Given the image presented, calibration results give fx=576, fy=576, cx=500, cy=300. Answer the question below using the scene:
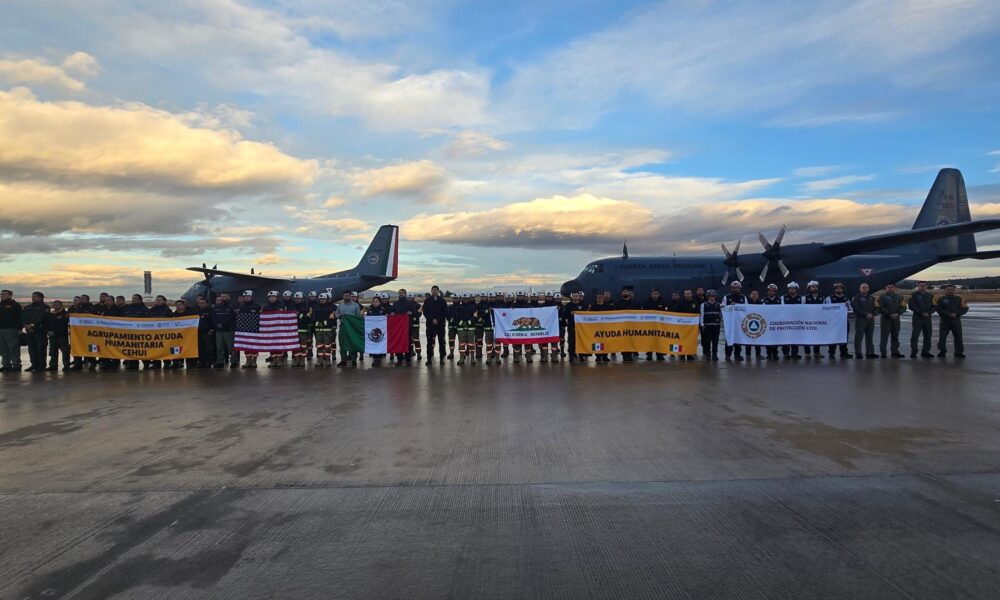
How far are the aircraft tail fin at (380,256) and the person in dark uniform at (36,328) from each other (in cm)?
1961

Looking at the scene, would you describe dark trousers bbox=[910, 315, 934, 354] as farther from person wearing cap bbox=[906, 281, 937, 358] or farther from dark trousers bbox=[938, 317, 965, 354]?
dark trousers bbox=[938, 317, 965, 354]

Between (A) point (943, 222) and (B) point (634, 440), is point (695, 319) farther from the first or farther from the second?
(A) point (943, 222)

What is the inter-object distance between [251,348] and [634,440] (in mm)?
9735

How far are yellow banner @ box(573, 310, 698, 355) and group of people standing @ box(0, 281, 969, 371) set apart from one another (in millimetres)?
220

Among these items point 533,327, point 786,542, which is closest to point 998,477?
point 786,542

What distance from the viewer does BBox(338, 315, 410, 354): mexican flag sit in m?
13.1

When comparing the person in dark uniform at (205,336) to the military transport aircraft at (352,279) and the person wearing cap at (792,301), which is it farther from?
the military transport aircraft at (352,279)

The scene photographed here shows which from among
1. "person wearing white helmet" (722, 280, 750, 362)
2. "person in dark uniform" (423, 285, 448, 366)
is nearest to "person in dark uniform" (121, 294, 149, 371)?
"person in dark uniform" (423, 285, 448, 366)

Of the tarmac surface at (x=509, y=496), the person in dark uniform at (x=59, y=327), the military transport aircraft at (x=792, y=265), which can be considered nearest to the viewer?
the tarmac surface at (x=509, y=496)

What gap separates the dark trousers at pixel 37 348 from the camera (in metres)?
12.7

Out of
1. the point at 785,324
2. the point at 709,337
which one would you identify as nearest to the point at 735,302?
the point at 709,337

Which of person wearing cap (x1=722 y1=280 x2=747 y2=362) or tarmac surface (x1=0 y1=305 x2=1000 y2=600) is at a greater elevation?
person wearing cap (x1=722 y1=280 x2=747 y2=362)

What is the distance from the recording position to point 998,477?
4.76 meters

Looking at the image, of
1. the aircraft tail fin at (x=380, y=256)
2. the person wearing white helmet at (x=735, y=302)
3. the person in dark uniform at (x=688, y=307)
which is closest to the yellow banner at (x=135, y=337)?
the person in dark uniform at (x=688, y=307)
